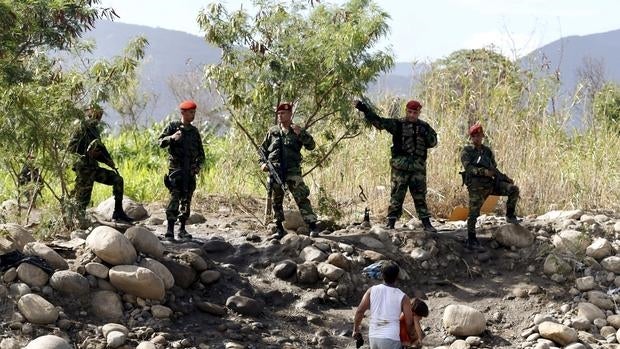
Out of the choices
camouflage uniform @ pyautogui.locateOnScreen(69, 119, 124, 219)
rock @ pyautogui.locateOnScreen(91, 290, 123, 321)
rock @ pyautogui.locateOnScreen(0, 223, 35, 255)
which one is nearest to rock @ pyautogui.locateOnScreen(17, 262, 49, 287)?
rock @ pyautogui.locateOnScreen(0, 223, 35, 255)

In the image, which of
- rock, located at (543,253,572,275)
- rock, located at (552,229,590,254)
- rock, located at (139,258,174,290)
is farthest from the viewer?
rock, located at (552,229,590,254)

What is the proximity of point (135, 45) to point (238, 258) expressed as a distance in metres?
2.50

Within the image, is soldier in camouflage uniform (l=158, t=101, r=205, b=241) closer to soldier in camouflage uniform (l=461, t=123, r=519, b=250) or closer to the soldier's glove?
the soldier's glove

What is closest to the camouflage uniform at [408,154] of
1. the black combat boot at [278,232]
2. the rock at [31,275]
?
the black combat boot at [278,232]

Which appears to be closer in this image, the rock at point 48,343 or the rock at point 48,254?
the rock at point 48,343

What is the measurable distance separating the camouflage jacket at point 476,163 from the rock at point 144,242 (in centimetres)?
320

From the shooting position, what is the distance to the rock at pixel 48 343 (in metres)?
7.30

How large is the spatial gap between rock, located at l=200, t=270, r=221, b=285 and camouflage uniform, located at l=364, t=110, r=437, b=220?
2.23 metres

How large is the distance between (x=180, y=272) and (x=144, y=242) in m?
0.42

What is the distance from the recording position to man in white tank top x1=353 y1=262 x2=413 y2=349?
22.5 ft

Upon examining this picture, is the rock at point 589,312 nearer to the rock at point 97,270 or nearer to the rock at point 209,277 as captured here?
the rock at point 209,277

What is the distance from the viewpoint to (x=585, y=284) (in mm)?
9508

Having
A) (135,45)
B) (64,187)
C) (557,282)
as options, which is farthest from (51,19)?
(557,282)

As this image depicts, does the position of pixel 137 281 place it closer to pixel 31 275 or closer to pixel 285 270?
pixel 31 275
